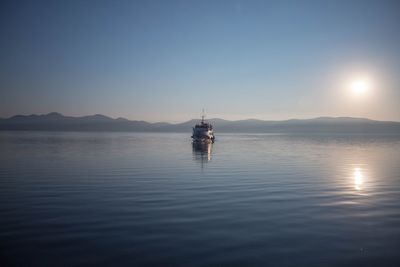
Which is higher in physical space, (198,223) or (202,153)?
(198,223)

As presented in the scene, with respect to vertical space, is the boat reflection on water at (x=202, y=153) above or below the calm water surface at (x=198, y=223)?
below

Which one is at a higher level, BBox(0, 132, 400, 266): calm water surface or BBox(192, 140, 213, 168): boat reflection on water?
BBox(0, 132, 400, 266): calm water surface

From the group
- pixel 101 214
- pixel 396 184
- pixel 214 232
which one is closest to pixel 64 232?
pixel 101 214

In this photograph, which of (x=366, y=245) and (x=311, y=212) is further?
(x=311, y=212)

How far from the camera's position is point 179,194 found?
2166 cm

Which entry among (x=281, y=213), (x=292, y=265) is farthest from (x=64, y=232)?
(x=281, y=213)

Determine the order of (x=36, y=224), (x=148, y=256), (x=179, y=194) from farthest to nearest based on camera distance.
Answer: (x=179, y=194), (x=36, y=224), (x=148, y=256)

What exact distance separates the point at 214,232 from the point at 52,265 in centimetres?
604

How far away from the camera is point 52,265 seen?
9.65 m

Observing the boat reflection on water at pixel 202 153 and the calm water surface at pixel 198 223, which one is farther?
the boat reflection on water at pixel 202 153

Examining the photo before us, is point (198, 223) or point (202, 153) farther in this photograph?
point (202, 153)

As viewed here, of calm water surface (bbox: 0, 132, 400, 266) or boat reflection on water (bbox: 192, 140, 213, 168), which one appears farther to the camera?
boat reflection on water (bbox: 192, 140, 213, 168)

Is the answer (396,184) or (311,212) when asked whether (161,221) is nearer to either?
(311,212)

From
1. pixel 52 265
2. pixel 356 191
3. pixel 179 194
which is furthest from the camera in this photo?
pixel 356 191
